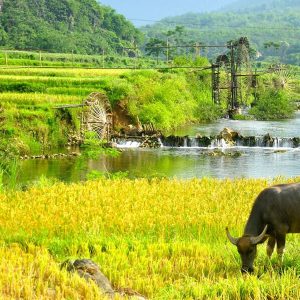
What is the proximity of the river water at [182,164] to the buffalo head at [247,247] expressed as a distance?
34.4 ft

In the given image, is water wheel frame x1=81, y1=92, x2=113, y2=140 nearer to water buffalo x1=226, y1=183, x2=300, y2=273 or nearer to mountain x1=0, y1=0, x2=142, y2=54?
water buffalo x1=226, y1=183, x2=300, y2=273

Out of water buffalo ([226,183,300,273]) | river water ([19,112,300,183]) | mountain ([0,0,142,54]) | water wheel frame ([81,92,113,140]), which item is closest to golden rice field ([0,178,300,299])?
water buffalo ([226,183,300,273])

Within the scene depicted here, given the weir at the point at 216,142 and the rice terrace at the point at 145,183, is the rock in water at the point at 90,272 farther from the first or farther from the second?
the weir at the point at 216,142

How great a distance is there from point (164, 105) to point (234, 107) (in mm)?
10439

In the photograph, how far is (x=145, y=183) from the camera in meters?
13.4

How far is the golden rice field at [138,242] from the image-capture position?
600 centimetres

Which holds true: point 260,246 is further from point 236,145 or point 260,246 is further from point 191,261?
point 236,145

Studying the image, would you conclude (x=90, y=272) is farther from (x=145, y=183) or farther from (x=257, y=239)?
(x=145, y=183)

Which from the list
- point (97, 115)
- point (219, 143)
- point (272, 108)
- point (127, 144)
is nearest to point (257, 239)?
point (219, 143)

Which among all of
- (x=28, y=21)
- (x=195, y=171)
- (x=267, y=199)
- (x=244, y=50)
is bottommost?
(x=195, y=171)

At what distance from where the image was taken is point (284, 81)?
176 feet

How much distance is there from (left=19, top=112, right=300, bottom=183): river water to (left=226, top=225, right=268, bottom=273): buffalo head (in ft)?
34.4

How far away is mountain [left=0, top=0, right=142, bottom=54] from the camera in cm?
5788

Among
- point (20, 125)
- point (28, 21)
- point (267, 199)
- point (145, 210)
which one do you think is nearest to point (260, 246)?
point (267, 199)
